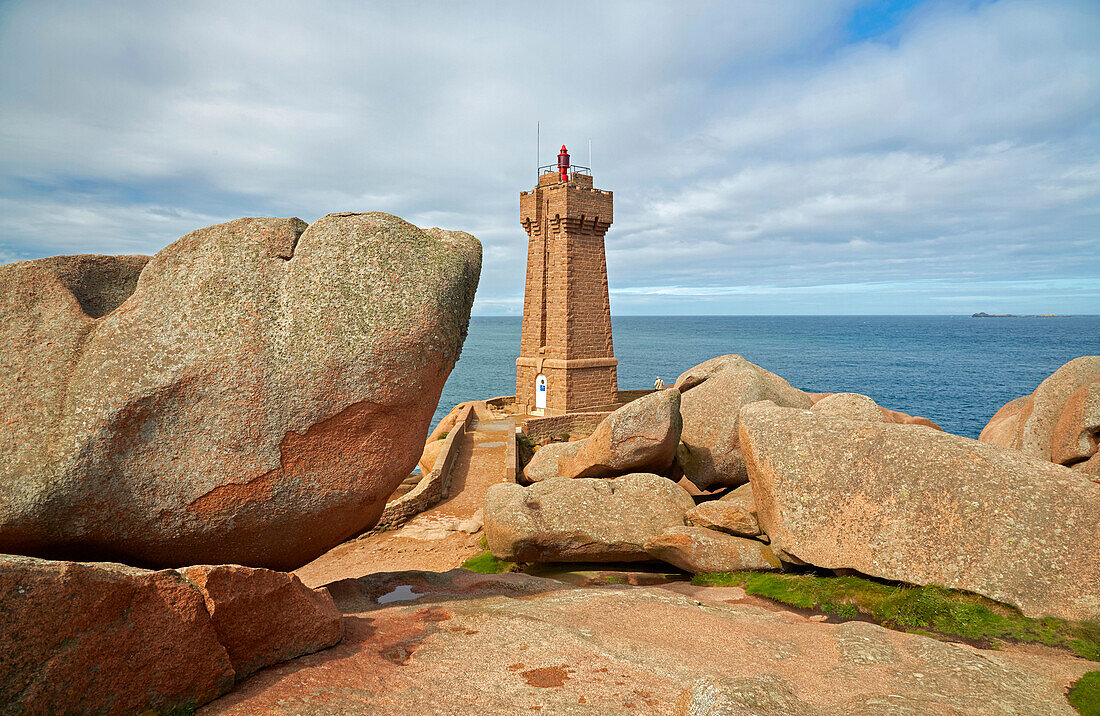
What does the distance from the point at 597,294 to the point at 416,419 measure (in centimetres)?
2440

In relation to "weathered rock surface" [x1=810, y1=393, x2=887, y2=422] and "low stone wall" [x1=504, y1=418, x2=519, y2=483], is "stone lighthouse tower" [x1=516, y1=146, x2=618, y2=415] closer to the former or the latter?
"low stone wall" [x1=504, y1=418, x2=519, y2=483]

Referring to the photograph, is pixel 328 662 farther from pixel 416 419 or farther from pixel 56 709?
pixel 416 419

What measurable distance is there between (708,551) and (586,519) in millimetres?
2186

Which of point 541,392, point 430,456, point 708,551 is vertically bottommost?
point 430,456

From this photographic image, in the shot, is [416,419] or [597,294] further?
[597,294]

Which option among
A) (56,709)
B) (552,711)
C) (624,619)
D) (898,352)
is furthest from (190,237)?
(898,352)

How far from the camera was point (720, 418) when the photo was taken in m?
14.3

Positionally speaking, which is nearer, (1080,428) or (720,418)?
(1080,428)

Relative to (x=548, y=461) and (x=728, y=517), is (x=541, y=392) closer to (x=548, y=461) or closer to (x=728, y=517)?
(x=548, y=461)

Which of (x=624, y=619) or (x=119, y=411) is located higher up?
(x=119, y=411)

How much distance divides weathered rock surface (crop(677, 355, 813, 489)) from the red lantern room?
57.3 ft

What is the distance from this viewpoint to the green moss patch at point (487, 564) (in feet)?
37.7

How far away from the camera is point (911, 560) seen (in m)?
7.86

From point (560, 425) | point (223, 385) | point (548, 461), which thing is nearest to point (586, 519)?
point (548, 461)
